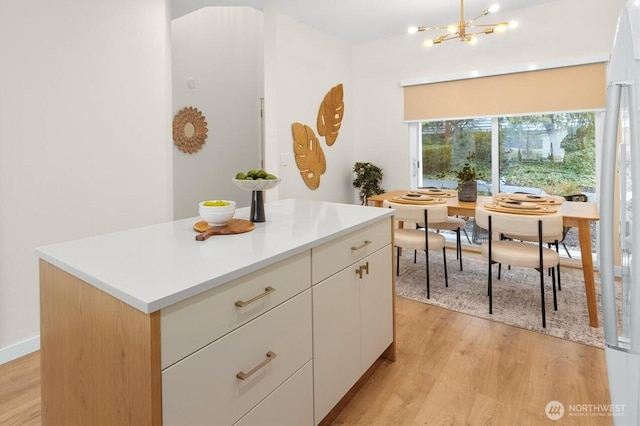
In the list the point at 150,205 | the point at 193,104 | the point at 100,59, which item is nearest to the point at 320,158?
the point at 193,104

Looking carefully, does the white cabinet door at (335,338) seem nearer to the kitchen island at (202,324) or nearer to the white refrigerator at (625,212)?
the kitchen island at (202,324)

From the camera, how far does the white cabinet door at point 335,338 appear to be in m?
1.43

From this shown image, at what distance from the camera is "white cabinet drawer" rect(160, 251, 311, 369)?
0.89 metres

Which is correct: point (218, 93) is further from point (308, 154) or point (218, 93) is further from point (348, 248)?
point (348, 248)

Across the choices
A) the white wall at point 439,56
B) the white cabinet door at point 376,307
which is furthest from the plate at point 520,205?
the white wall at point 439,56

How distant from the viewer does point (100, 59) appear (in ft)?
7.84

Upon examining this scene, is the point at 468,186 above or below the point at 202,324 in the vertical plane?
above

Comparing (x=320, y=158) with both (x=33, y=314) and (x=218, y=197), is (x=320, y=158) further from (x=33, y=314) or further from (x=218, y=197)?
(x=33, y=314)

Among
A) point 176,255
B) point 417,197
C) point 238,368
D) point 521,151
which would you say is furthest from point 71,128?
point 521,151

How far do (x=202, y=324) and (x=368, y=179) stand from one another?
3892mm

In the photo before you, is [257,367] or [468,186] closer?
[257,367]

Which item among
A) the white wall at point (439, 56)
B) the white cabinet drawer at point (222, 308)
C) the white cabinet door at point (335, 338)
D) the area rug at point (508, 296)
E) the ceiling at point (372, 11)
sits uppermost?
the ceiling at point (372, 11)

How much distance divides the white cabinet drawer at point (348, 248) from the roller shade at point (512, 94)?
108 inches

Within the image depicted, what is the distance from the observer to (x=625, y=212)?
36.5 inches
